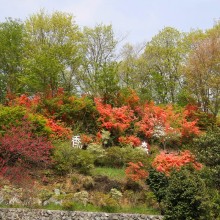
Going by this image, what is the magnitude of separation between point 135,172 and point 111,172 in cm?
135

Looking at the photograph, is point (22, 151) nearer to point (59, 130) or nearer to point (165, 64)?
point (59, 130)

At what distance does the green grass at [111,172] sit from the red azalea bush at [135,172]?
1.63 ft

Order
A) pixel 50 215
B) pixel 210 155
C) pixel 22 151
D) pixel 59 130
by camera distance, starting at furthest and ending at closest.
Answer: pixel 59 130 → pixel 210 155 → pixel 22 151 → pixel 50 215

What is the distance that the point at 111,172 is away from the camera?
64.6ft

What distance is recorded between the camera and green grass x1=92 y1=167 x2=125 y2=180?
19000 millimetres

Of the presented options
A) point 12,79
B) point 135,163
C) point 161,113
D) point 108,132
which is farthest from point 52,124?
point 12,79

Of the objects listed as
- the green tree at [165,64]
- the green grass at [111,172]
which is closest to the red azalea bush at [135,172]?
the green grass at [111,172]

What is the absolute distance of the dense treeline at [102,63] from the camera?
28.3 metres

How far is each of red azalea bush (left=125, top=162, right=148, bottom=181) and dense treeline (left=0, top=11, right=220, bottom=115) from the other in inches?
352

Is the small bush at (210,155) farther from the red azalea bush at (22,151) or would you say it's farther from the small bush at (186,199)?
the red azalea bush at (22,151)

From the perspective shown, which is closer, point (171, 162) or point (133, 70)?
point (171, 162)

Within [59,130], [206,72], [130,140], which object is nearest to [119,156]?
[130,140]

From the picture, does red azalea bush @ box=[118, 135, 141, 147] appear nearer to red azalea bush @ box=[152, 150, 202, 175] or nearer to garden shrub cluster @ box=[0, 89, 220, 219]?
garden shrub cluster @ box=[0, 89, 220, 219]

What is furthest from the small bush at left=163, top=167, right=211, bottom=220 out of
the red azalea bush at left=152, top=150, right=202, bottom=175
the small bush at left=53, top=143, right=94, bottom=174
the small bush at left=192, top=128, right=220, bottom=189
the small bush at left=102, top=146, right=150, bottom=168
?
the small bush at left=102, top=146, right=150, bottom=168
